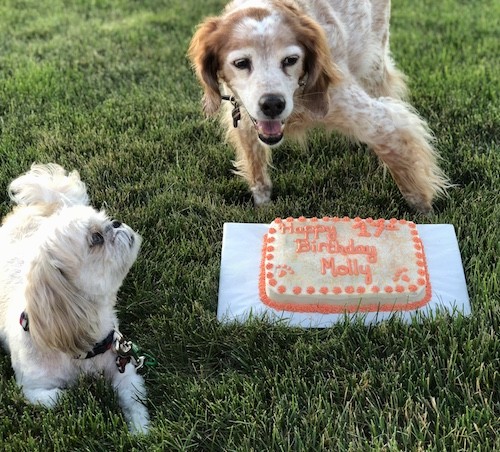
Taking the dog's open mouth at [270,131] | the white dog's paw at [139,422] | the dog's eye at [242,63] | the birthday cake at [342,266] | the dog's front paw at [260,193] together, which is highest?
the dog's eye at [242,63]

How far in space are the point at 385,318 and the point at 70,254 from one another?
4.56 ft

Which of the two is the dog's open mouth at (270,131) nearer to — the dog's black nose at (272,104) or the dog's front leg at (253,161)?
the dog's black nose at (272,104)

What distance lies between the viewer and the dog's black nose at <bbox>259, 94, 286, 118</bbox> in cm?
295

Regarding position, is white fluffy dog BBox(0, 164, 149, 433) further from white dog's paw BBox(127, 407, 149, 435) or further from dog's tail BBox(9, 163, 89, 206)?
dog's tail BBox(9, 163, 89, 206)

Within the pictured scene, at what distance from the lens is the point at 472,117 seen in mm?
4117

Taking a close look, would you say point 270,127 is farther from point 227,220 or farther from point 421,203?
point 421,203

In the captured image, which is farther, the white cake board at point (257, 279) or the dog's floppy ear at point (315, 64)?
the dog's floppy ear at point (315, 64)

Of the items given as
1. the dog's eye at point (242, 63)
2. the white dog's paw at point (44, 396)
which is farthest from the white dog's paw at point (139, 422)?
the dog's eye at point (242, 63)

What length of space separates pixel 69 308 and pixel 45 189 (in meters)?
1.00

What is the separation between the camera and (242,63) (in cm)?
306

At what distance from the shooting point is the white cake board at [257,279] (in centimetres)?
268

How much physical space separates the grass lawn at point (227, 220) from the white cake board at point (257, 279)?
0.21 feet

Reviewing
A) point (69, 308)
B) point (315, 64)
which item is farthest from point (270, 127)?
point (69, 308)

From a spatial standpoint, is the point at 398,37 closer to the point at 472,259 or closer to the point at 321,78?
the point at 321,78
